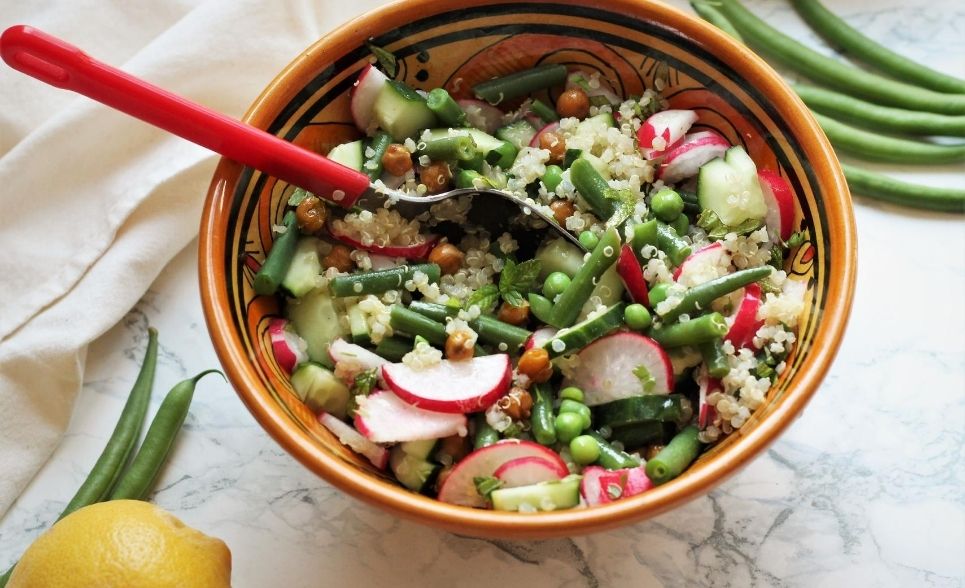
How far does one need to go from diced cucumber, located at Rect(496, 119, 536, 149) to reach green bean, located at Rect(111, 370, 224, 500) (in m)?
0.83

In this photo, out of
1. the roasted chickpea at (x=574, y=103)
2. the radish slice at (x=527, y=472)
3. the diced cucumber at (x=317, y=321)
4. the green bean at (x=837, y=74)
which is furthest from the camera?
the green bean at (x=837, y=74)

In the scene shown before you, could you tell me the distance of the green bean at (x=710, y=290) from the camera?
6.12ft

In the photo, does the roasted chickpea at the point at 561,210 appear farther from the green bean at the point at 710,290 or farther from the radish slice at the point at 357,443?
the radish slice at the point at 357,443

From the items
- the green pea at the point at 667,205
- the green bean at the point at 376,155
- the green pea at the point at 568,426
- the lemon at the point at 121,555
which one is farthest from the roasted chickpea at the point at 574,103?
the lemon at the point at 121,555

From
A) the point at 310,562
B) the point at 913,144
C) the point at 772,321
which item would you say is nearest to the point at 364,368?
the point at 310,562

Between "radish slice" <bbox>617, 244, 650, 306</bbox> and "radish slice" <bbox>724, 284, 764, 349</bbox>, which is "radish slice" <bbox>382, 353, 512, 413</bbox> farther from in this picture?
"radish slice" <bbox>724, 284, 764, 349</bbox>

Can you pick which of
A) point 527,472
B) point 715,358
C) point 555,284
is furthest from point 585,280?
point 527,472

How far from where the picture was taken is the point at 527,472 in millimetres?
1724

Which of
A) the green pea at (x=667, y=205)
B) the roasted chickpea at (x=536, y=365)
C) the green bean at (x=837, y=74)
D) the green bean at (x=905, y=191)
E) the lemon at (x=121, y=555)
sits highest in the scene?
the green bean at (x=837, y=74)

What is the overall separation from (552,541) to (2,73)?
1704 millimetres

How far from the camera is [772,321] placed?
6.14 feet

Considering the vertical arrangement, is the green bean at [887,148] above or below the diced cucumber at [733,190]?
above

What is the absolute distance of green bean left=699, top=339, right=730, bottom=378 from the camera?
1812 mm

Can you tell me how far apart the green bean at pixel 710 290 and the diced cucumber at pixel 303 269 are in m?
0.70
